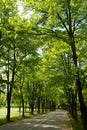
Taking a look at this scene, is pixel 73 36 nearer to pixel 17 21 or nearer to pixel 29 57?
pixel 17 21

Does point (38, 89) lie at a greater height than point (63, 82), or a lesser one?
greater

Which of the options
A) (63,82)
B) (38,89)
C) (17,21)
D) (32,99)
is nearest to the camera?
(17,21)

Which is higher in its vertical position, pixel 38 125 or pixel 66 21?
pixel 66 21

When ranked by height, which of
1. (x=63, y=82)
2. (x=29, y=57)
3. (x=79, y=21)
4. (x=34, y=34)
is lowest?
(x=63, y=82)

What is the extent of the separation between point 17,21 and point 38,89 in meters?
57.7

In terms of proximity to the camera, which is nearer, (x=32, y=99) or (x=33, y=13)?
(x=33, y=13)

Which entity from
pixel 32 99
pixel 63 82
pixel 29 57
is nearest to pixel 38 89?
pixel 32 99

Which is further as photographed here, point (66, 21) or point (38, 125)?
point (38, 125)

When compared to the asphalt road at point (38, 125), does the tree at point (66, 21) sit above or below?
above

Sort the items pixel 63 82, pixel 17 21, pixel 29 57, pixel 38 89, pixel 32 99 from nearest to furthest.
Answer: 1. pixel 17 21
2. pixel 63 82
3. pixel 29 57
4. pixel 32 99
5. pixel 38 89

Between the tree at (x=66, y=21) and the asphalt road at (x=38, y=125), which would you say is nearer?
the tree at (x=66, y=21)

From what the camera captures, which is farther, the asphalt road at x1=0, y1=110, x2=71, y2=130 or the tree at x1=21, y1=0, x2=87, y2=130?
the asphalt road at x1=0, y1=110, x2=71, y2=130

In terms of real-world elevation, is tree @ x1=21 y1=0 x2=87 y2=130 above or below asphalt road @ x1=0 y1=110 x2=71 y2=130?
above

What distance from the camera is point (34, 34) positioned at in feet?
49.3
